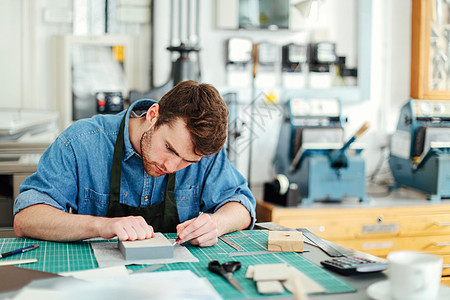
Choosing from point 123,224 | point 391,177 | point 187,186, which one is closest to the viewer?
point 123,224

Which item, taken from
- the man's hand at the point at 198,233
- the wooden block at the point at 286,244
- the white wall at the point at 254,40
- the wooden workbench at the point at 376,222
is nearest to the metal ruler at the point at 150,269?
the man's hand at the point at 198,233

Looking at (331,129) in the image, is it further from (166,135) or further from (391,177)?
(166,135)

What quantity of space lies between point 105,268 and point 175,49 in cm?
188

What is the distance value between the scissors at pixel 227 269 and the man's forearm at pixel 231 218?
1.24ft

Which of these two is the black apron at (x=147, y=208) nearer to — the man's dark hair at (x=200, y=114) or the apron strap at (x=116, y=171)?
the apron strap at (x=116, y=171)

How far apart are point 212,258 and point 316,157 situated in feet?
5.83

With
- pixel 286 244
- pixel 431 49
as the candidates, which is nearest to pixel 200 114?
pixel 286 244

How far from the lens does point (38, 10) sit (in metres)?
3.09

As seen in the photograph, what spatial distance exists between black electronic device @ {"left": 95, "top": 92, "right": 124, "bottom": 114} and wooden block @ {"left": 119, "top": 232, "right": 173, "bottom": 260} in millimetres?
1826

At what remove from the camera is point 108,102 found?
3.09m

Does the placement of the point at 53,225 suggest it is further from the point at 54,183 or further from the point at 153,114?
the point at 153,114

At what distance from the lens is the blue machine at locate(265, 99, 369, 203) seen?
304cm

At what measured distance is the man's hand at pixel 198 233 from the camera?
4.93 feet

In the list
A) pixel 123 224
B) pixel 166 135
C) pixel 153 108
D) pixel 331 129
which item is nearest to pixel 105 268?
pixel 123 224
